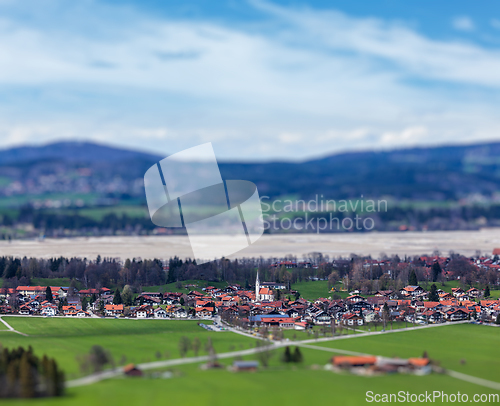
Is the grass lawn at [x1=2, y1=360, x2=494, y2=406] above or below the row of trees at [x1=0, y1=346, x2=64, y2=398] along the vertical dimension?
below

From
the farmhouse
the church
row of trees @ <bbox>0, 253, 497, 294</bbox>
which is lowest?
the farmhouse

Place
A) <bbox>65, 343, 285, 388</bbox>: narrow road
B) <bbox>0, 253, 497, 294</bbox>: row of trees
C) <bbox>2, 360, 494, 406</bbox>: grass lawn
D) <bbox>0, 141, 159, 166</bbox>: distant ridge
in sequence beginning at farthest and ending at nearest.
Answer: <bbox>0, 141, 159, 166</bbox>: distant ridge < <bbox>0, 253, 497, 294</bbox>: row of trees < <bbox>65, 343, 285, 388</bbox>: narrow road < <bbox>2, 360, 494, 406</bbox>: grass lawn

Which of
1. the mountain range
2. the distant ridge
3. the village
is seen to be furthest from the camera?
the distant ridge

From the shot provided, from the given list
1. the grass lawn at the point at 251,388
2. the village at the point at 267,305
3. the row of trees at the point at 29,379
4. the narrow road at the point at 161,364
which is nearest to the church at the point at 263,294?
the village at the point at 267,305

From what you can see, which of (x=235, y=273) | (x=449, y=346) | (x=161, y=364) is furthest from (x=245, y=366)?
(x=235, y=273)

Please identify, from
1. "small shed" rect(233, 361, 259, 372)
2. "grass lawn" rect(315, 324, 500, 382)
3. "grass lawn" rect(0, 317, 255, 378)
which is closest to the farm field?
"grass lawn" rect(0, 317, 255, 378)

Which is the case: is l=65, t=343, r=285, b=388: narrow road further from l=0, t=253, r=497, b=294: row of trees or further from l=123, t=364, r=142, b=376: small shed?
l=0, t=253, r=497, b=294: row of trees

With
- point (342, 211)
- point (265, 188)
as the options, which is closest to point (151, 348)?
point (342, 211)

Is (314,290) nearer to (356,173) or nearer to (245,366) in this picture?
(245,366)

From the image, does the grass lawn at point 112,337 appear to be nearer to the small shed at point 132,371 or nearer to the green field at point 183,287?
the small shed at point 132,371
